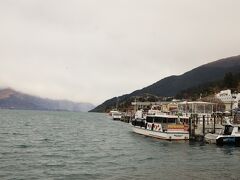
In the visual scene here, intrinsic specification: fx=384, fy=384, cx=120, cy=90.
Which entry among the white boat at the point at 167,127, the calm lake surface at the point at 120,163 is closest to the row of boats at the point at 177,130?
the white boat at the point at 167,127

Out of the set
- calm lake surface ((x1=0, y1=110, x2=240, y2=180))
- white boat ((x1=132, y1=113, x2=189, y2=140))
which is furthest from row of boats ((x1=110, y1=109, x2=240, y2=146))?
calm lake surface ((x1=0, y1=110, x2=240, y2=180))

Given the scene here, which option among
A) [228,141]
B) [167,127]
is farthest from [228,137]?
[167,127]

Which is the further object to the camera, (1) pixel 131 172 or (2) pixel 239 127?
(2) pixel 239 127

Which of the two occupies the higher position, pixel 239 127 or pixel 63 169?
pixel 239 127

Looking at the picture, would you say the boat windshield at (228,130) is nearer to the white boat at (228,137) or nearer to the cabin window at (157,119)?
the white boat at (228,137)

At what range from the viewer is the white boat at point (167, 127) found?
69.9 meters

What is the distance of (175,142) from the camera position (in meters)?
67.4

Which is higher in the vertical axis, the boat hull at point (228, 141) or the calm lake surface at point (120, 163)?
the boat hull at point (228, 141)

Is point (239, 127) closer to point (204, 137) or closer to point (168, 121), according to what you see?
point (204, 137)

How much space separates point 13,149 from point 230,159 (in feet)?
97.7

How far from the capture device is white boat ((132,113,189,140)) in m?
69.9

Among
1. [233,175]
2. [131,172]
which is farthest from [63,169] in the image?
[233,175]

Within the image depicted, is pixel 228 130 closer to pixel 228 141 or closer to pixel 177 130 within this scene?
pixel 228 141

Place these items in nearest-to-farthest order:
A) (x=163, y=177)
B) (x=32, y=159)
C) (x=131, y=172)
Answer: (x=163, y=177)
(x=131, y=172)
(x=32, y=159)
